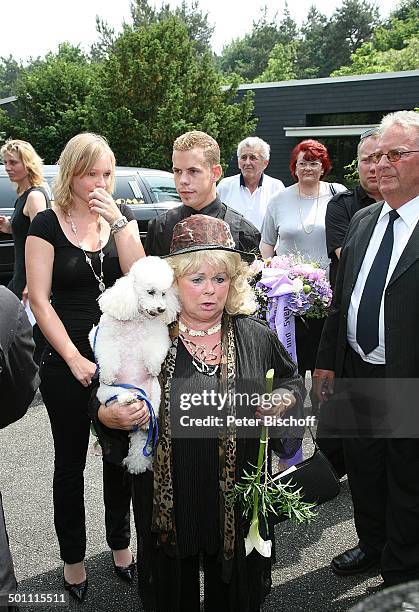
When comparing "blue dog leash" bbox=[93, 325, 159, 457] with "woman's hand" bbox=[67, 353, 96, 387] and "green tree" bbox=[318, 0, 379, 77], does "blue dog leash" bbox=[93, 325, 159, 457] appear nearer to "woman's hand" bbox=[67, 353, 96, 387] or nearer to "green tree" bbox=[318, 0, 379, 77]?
"woman's hand" bbox=[67, 353, 96, 387]

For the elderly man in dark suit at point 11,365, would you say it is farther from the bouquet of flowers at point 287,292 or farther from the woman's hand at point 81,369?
the bouquet of flowers at point 287,292

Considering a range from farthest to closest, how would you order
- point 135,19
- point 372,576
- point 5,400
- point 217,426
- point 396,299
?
point 135,19
point 372,576
point 396,299
point 217,426
point 5,400

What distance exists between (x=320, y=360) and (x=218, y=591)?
1.39 m

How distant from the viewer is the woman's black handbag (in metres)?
2.51

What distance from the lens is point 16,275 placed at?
6.14 metres

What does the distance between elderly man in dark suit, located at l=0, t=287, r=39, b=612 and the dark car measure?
300 inches

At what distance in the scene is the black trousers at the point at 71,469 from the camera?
3029mm

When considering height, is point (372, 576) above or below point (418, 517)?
below

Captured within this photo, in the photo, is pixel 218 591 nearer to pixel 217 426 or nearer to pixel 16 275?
pixel 217 426

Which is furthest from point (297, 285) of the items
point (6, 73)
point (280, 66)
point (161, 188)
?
point (6, 73)

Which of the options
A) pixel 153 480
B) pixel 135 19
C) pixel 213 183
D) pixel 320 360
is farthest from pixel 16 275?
pixel 135 19

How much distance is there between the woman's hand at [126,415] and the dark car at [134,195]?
740 cm

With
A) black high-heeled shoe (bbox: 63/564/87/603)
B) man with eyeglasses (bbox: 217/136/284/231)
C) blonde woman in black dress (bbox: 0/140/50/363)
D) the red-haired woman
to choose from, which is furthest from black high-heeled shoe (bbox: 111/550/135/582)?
man with eyeglasses (bbox: 217/136/284/231)

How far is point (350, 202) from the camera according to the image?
15.0ft
